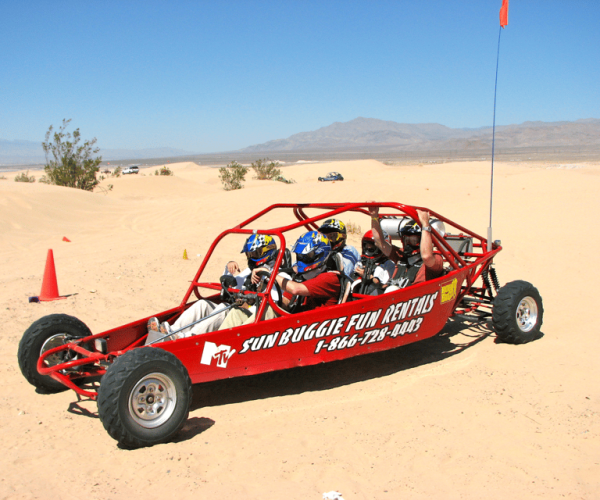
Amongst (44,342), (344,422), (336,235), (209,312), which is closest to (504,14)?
(336,235)

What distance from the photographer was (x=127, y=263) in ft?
33.5

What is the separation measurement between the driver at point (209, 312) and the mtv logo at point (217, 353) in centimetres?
47

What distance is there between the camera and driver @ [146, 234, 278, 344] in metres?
5.05

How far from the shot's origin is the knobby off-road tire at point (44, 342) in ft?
16.5

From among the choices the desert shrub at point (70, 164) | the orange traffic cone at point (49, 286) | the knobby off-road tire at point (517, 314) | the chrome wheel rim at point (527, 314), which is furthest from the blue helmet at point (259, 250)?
the desert shrub at point (70, 164)

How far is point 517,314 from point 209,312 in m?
3.79

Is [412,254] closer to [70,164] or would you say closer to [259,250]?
[259,250]

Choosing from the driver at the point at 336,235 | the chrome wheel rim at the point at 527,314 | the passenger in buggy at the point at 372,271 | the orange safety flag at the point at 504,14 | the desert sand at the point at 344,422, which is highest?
the orange safety flag at the point at 504,14

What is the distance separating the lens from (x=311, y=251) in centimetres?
510

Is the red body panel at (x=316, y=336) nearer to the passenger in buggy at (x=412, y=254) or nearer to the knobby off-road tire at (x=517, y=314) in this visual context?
the passenger in buggy at (x=412, y=254)

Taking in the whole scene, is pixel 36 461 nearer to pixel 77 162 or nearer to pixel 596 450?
pixel 596 450

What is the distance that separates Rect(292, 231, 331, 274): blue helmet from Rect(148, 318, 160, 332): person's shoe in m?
1.52

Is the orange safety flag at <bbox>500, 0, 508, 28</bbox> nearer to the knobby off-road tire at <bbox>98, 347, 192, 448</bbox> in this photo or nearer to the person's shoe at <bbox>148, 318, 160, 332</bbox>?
the person's shoe at <bbox>148, 318, 160, 332</bbox>

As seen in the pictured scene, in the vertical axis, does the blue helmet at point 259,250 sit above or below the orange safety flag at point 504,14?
below
